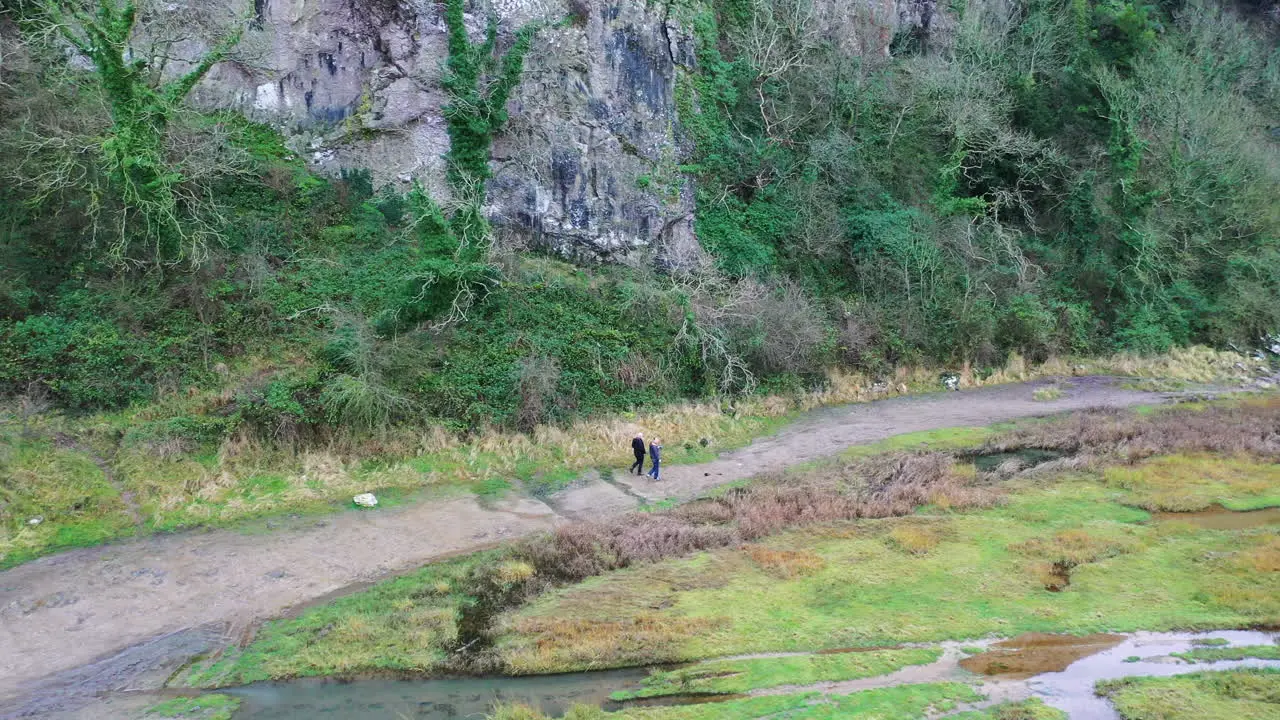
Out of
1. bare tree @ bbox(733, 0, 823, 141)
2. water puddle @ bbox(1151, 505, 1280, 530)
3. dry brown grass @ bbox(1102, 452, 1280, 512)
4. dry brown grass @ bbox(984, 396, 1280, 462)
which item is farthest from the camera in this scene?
bare tree @ bbox(733, 0, 823, 141)

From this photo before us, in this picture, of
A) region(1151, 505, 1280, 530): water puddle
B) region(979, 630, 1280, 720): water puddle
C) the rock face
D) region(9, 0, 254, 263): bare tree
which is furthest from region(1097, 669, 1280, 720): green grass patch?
region(9, 0, 254, 263): bare tree

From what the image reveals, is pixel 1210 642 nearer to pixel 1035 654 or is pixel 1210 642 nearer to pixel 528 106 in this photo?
pixel 1035 654

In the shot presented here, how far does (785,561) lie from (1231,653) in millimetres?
8097

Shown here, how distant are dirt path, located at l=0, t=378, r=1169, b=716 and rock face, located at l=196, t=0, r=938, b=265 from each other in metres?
11.8

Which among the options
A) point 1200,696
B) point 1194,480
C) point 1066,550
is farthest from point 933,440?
point 1200,696

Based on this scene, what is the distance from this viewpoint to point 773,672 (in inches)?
541

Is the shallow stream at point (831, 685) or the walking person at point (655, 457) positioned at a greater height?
the walking person at point (655, 457)

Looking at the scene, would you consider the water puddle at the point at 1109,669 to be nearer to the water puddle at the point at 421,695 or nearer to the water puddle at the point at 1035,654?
the water puddle at the point at 1035,654

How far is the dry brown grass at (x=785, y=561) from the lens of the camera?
1756 centimetres

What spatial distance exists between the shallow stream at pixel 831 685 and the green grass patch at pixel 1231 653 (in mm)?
186

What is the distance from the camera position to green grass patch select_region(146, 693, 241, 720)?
12.9 m

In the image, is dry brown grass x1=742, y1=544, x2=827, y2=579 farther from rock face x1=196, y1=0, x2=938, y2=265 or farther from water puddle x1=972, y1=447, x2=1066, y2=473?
rock face x1=196, y1=0, x2=938, y2=265

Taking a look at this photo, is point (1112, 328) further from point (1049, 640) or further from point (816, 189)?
point (1049, 640)

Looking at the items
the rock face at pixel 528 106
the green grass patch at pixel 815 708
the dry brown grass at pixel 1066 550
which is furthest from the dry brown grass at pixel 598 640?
the rock face at pixel 528 106
